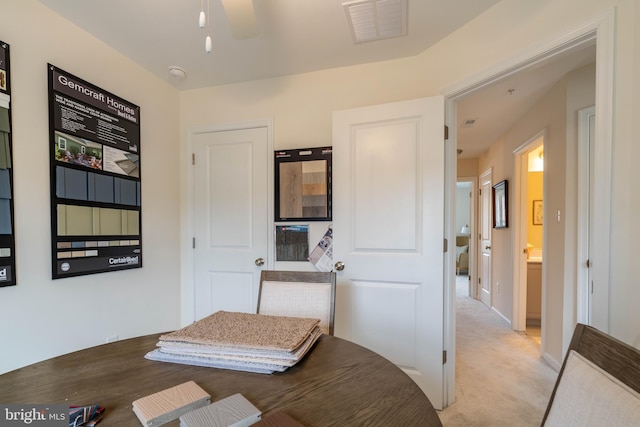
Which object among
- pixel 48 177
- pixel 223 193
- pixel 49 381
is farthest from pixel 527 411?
pixel 48 177

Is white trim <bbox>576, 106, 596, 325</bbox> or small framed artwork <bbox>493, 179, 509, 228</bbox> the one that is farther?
small framed artwork <bbox>493, 179, 509, 228</bbox>

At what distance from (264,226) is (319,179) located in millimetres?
605

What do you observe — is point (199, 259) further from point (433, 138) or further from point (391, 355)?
point (433, 138)

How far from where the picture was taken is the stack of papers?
888mm

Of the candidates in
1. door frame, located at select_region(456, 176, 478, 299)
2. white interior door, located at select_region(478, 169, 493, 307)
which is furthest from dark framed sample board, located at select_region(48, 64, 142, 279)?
door frame, located at select_region(456, 176, 478, 299)

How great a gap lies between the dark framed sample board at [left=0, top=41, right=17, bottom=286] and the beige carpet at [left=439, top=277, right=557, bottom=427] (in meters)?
2.53

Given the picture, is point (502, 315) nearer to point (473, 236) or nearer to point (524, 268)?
point (524, 268)

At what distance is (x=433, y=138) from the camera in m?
1.88

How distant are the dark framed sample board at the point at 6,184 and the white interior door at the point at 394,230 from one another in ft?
5.79

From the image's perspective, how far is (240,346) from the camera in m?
0.91

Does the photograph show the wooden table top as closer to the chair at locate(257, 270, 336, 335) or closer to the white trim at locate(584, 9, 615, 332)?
the chair at locate(257, 270, 336, 335)

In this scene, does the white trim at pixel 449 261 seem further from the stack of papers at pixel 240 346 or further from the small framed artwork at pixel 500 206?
the small framed artwork at pixel 500 206

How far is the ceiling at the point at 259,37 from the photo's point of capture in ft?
5.41

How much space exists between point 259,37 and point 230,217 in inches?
54.3
